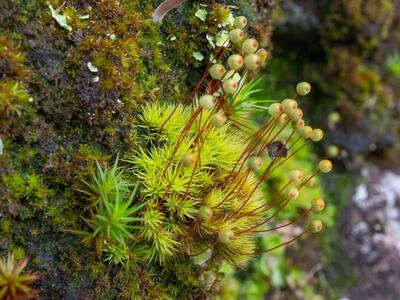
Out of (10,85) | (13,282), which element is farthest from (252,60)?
(13,282)

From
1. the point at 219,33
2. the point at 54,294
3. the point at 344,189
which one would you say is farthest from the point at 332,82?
the point at 54,294

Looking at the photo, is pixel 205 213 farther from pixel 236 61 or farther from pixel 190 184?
pixel 236 61

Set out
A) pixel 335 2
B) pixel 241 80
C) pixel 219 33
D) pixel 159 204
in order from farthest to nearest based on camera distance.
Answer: pixel 335 2 < pixel 219 33 < pixel 241 80 < pixel 159 204

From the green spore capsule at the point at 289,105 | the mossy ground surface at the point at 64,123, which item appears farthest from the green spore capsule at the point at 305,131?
the mossy ground surface at the point at 64,123

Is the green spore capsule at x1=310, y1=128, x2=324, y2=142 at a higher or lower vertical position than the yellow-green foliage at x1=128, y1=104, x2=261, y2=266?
higher

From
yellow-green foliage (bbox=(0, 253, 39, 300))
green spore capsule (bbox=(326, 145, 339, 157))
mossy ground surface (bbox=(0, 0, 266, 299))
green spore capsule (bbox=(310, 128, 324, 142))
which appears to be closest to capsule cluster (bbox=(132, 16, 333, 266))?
green spore capsule (bbox=(310, 128, 324, 142))

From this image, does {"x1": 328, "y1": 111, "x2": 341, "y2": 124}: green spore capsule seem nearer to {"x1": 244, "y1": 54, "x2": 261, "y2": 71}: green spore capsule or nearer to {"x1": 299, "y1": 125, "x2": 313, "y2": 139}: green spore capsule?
{"x1": 299, "y1": 125, "x2": 313, "y2": 139}: green spore capsule

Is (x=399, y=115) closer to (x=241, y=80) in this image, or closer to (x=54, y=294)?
(x=241, y=80)
